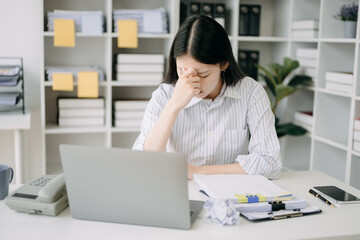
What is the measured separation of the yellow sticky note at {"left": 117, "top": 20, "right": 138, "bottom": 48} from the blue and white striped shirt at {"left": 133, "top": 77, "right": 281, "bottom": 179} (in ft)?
4.02

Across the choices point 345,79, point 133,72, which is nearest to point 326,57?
point 345,79

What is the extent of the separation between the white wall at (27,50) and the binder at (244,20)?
1376mm

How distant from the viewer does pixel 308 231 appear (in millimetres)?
1188

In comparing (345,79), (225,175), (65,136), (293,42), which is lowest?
(65,136)

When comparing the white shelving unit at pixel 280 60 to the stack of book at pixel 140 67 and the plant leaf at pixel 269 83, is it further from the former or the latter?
the plant leaf at pixel 269 83

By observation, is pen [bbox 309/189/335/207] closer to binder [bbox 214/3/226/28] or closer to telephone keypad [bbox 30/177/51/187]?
telephone keypad [bbox 30/177/51/187]

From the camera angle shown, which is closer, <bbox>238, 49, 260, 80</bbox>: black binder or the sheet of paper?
the sheet of paper

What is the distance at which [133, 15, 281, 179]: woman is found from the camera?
167 centimetres

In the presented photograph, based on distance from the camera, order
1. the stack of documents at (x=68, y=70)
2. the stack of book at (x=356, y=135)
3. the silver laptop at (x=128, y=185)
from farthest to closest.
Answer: the stack of documents at (x=68, y=70), the stack of book at (x=356, y=135), the silver laptop at (x=128, y=185)

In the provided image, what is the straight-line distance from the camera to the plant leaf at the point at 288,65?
3.23 m

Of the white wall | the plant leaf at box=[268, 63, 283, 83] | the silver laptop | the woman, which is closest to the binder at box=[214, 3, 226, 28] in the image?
the plant leaf at box=[268, 63, 283, 83]

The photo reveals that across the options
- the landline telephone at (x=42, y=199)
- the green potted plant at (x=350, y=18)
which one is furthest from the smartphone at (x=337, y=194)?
the green potted plant at (x=350, y=18)

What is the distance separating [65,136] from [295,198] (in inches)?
88.6

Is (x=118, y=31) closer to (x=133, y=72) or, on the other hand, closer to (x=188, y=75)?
(x=133, y=72)
